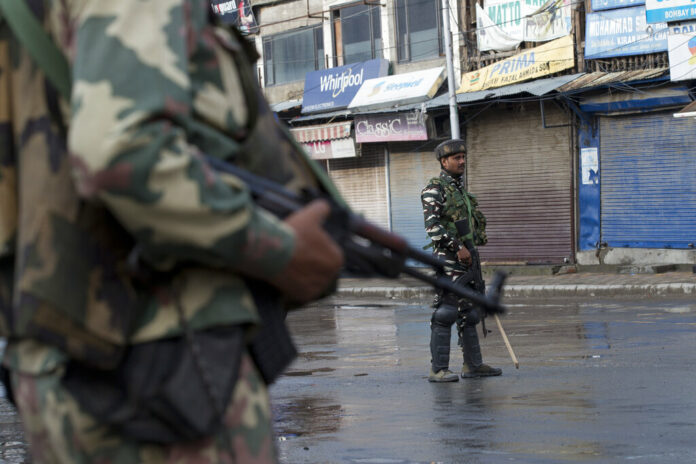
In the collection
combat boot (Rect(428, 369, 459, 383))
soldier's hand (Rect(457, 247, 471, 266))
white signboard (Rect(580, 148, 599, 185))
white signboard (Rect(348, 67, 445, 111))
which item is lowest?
combat boot (Rect(428, 369, 459, 383))

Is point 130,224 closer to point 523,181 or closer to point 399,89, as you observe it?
point 523,181

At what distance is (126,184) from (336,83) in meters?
27.6

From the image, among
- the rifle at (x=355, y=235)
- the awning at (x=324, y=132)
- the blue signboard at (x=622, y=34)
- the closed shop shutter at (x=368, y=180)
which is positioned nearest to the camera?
the rifle at (x=355, y=235)

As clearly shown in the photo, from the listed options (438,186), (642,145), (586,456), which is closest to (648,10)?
(642,145)

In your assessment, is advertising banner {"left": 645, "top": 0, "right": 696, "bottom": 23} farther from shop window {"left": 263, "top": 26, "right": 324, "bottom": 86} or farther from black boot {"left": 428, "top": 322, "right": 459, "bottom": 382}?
black boot {"left": 428, "top": 322, "right": 459, "bottom": 382}

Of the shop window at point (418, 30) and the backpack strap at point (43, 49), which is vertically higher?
the shop window at point (418, 30)

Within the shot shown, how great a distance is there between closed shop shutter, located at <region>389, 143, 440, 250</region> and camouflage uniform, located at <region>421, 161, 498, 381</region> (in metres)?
17.6

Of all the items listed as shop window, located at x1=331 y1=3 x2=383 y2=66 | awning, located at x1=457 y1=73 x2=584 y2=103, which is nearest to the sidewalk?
awning, located at x1=457 y1=73 x2=584 y2=103

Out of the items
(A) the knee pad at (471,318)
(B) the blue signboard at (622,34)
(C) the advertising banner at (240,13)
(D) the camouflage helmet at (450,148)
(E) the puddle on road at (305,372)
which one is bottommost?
(E) the puddle on road at (305,372)

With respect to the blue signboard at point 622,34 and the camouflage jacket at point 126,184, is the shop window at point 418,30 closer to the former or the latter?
the blue signboard at point 622,34

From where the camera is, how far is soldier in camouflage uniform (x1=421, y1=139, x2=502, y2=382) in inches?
362

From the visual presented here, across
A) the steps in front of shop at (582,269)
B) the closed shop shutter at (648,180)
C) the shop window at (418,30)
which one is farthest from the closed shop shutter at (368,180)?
the closed shop shutter at (648,180)

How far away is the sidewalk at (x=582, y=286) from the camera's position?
60.3ft

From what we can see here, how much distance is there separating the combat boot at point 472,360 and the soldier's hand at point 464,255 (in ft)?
1.88
